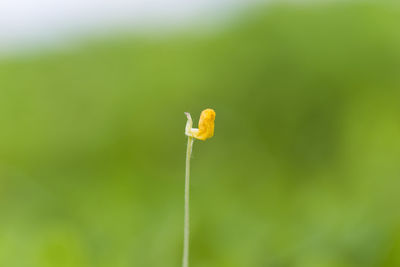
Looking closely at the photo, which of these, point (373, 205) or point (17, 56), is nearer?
point (373, 205)

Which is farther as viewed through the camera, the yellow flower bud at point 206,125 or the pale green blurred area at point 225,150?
the pale green blurred area at point 225,150

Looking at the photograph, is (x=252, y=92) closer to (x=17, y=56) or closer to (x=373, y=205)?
(x=373, y=205)

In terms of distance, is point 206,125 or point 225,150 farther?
point 225,150

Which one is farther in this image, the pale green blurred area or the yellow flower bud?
the pale green blurred area

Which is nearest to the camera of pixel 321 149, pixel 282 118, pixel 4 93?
pixel 321 149

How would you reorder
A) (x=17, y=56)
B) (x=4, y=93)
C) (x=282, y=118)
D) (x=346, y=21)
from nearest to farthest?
(x=282, y=118) < (x=346, y=21) < (x=4, y=93) < (x=17, y=56)

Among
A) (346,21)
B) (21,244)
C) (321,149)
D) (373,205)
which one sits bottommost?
(21,244)

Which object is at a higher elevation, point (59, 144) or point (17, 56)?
→ point (17, 56)

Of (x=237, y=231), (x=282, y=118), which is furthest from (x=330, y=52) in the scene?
(x=237, y=231)
